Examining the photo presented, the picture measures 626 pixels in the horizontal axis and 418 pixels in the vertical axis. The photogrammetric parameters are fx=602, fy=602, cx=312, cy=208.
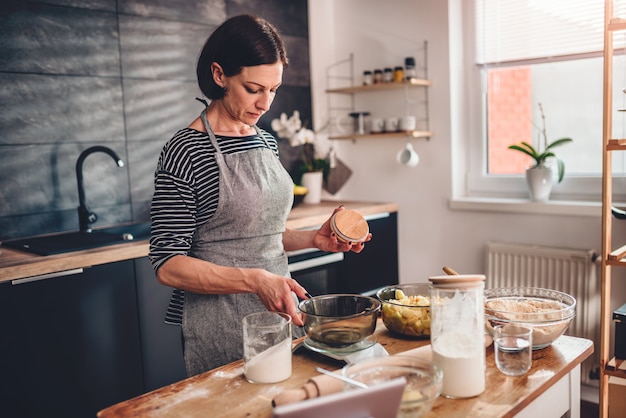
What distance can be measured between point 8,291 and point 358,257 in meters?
1.86

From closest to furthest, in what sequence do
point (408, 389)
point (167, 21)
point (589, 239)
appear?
point (408, 389), point (589, 239), point (167, 21)

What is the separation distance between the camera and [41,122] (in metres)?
2.65

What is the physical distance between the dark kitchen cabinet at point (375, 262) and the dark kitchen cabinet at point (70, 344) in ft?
4.14

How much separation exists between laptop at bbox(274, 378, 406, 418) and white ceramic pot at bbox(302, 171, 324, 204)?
267 centimetres

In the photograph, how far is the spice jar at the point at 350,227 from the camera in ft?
4.99

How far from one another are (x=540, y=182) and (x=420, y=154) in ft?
2.44

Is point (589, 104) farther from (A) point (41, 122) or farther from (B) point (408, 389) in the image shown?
(A) point (41, 122)

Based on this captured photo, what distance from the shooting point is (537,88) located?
313 cm

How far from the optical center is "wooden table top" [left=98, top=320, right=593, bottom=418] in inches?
43.6

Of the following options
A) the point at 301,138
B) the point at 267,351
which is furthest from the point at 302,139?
the point at 267,351

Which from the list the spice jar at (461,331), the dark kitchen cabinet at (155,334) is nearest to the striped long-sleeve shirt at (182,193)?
the spice jar at (461,331)

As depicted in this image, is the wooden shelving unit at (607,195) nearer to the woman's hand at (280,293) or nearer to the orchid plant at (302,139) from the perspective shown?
the woman's hand at (280,293)

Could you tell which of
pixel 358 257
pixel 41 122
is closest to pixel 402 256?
pixel 358 257

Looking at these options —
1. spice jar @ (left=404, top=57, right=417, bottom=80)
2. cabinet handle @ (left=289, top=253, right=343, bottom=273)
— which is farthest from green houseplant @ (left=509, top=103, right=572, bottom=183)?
cabinet handle @ (left=289, top=253, right=343, bottom=273)
